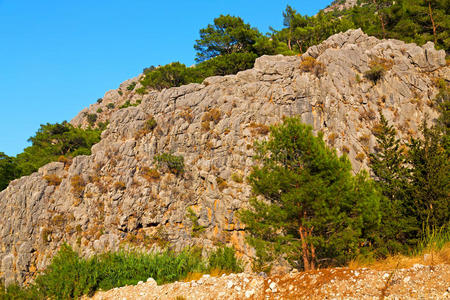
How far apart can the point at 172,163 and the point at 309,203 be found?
Result: 64.0ft

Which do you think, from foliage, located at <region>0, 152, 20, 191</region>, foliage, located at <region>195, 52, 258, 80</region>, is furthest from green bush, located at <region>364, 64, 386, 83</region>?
foliage, located at <region>0, 152, 20, 191</region>

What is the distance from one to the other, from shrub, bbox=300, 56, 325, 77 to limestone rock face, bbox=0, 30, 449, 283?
277mm

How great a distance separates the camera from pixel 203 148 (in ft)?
92.5

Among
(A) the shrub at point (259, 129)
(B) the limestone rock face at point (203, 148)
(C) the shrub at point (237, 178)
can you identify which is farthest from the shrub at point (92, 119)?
(C) the shrub at point (237, 178)

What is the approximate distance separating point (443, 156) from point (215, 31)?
1517 inches

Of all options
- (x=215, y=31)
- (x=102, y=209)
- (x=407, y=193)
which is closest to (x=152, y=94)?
(x=102, y=209)

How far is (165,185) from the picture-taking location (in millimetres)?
27469

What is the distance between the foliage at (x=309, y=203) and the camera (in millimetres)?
10312

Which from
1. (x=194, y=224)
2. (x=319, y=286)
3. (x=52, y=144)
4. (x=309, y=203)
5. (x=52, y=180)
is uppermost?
(x=52, y=144)

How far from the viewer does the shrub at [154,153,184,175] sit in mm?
27828

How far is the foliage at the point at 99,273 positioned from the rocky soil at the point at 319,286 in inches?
29.5

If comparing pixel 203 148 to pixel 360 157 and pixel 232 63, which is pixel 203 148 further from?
pixel 232 63

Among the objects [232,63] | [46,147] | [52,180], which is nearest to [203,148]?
[232,63]

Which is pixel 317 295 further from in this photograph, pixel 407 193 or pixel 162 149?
pixel 162 149
